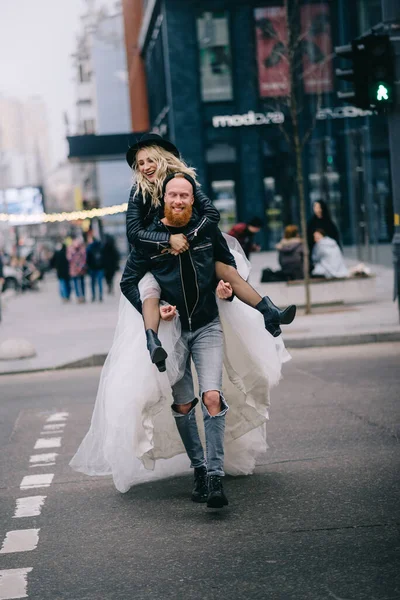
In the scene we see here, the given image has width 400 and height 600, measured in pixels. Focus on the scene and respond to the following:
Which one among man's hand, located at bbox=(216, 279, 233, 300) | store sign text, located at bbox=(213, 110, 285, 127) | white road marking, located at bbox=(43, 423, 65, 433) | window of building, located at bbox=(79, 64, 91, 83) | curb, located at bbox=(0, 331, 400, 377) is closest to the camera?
man's hand, located at bbox=(216, 279, 233, 300)

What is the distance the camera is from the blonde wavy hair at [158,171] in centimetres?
641

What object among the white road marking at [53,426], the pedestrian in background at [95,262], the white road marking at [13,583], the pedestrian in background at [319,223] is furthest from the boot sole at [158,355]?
the pedestrian in background at [95,262]

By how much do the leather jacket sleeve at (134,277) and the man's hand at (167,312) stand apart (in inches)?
6.3

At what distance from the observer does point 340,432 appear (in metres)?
8.42

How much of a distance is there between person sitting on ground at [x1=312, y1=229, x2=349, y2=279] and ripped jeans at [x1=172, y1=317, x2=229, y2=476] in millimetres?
13201

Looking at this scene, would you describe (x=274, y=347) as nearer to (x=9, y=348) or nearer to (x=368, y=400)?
(x=368, y=400)

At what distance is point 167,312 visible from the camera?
6.27 metres

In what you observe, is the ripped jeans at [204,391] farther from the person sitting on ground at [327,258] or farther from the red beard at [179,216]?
the person sitting on ground at [327,258]

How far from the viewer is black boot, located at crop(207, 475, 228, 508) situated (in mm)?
6094

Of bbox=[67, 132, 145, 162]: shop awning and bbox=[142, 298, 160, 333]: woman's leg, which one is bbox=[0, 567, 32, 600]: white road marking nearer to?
bbox=[142, 298, 160, 333]: woman's leg

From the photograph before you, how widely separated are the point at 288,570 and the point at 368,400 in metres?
5.07

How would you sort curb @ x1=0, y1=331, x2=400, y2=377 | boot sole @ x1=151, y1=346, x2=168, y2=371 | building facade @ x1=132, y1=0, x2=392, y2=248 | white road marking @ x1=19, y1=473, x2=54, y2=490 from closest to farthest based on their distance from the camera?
boot sole @ x1=151, y1=346, x2=168, y2=371 < white road marking @ x1=19, y1=473, x2=54, y2=490 < curb @ x1=0, y1=331, x2=400, y2=377 < building facade @ x1=132, y1=0, x2=392, y2=248

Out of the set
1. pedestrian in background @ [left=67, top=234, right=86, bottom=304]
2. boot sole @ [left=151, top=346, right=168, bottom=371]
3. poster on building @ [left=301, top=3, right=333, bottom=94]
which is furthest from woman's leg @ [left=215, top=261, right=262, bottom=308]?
poster on building @ [left=301, top=3, right=333, bottom=94]

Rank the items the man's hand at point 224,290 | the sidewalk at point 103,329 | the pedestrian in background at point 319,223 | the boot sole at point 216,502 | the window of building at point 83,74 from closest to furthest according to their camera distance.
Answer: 1. the boot sole at point 216,502
2. the man's hand at point 224,290
3. the sidewalk at point 103,329
4. the pedestrian in background at point 319,223
5. the window of building at point 83,74
